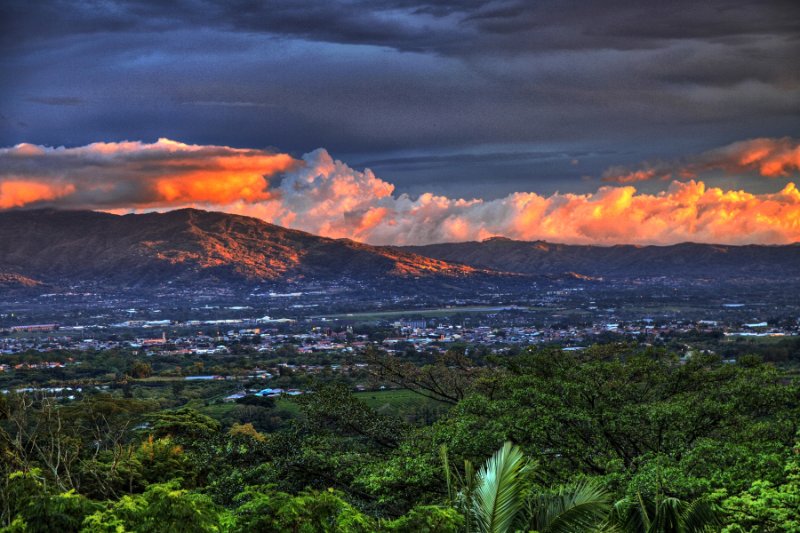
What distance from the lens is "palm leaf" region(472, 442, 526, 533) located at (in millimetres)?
10320

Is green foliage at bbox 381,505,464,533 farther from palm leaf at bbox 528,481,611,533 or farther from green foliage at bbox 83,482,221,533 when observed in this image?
green foliage at bbox 83,482,221,533

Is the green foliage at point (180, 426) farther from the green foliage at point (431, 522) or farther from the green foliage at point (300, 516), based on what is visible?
the green foliage at point (431, 522)

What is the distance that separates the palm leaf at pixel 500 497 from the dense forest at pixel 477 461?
24 millimetres

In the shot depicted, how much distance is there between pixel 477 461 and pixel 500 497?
359 inches

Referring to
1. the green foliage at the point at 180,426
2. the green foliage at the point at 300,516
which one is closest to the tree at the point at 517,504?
the green foliage at the point at 300,516

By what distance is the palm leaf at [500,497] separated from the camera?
1032 centimetres

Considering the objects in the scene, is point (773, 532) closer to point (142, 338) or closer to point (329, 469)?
point (329, 469)

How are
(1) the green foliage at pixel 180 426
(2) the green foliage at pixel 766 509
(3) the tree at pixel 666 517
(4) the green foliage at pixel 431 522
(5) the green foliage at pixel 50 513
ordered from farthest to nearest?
(1) the green foliage at pixel 180 426 < (2) the green foliage at pixel 766 509 < (5) the green foliage at pixel 50 513 < (4) the green foliage at pixel 431 522 < (3) the tree at pixel 666 517

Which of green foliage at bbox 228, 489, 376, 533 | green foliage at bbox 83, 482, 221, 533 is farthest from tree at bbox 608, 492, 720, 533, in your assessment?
green foliage at bbox 83, 482, 221, 533

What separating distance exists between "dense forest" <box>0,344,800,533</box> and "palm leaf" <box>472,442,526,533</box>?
0.08ft

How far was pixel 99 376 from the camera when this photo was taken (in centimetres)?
8988

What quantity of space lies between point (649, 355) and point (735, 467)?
39.8ft

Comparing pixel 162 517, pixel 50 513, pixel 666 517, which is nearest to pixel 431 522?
pixel 666 517

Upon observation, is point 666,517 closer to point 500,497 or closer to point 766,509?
point 500,497
